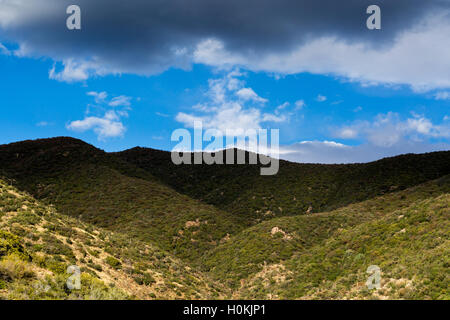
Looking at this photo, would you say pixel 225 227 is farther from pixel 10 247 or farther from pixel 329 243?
pixel 10 247

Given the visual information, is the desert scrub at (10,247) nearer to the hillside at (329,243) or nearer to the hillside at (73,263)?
the hillside at (73,263)

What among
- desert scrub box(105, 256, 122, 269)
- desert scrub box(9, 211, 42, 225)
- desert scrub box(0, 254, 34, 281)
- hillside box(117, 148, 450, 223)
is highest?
hillside box(117, 148, 450, 223)

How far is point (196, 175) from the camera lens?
102m

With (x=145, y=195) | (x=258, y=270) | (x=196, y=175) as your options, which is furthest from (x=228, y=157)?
(x=258, y=270)

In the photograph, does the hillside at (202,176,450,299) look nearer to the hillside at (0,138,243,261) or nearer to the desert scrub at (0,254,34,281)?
the hillside at (0,138,243,261)

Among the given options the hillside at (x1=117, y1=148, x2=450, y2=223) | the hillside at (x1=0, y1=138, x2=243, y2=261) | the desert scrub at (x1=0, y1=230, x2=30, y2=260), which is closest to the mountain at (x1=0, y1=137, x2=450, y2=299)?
the desert scrub at (x1=0, y1=230, x2=30, y2=260)

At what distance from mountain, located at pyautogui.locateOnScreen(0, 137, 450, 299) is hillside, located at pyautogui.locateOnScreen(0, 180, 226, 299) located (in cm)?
12

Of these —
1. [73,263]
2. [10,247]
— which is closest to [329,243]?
[73,263]

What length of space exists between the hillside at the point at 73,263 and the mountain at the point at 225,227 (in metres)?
0.12

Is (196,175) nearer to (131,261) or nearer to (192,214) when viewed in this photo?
(192,214)

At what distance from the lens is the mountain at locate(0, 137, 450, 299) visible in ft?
64.4

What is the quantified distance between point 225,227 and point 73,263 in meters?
37.9

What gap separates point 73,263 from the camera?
18.9 m
